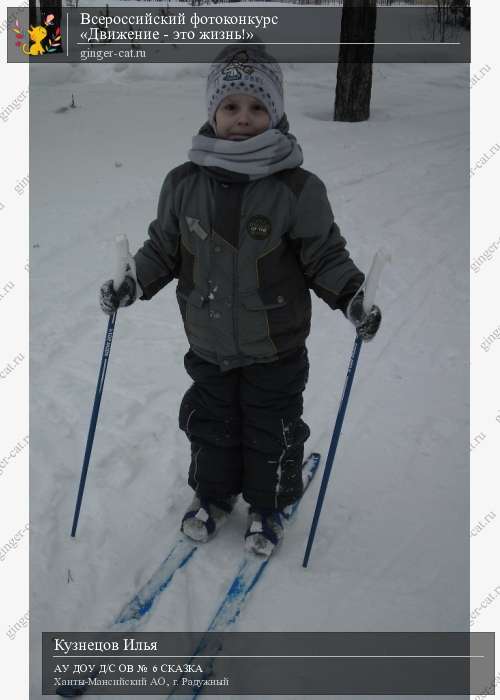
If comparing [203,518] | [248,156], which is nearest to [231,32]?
[248,156]

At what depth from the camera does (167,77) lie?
10.3m

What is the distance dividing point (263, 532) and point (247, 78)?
5.19ft

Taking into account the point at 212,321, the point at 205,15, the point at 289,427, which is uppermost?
the point at 205,15

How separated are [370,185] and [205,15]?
2806 mm

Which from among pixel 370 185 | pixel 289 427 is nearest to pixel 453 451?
pixel 289 427

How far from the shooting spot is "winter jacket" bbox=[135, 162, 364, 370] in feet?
7.64

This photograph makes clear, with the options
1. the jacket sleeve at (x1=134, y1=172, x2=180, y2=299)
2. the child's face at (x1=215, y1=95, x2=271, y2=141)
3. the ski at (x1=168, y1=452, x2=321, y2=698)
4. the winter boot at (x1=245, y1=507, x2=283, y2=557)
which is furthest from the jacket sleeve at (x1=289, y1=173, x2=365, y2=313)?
the ski at (x1=168, y1=452, x2=321, y2=698)

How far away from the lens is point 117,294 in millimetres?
2475

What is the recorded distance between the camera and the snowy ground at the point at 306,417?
8.31 feet

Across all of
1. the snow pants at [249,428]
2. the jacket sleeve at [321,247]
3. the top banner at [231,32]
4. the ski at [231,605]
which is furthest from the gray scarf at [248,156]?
the ski at [231,605]

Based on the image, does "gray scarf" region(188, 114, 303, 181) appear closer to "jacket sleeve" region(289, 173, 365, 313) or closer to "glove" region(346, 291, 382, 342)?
"jacket sleeve" region(289, 173, 365, 313)

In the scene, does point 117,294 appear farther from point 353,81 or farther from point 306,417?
point 353,81
